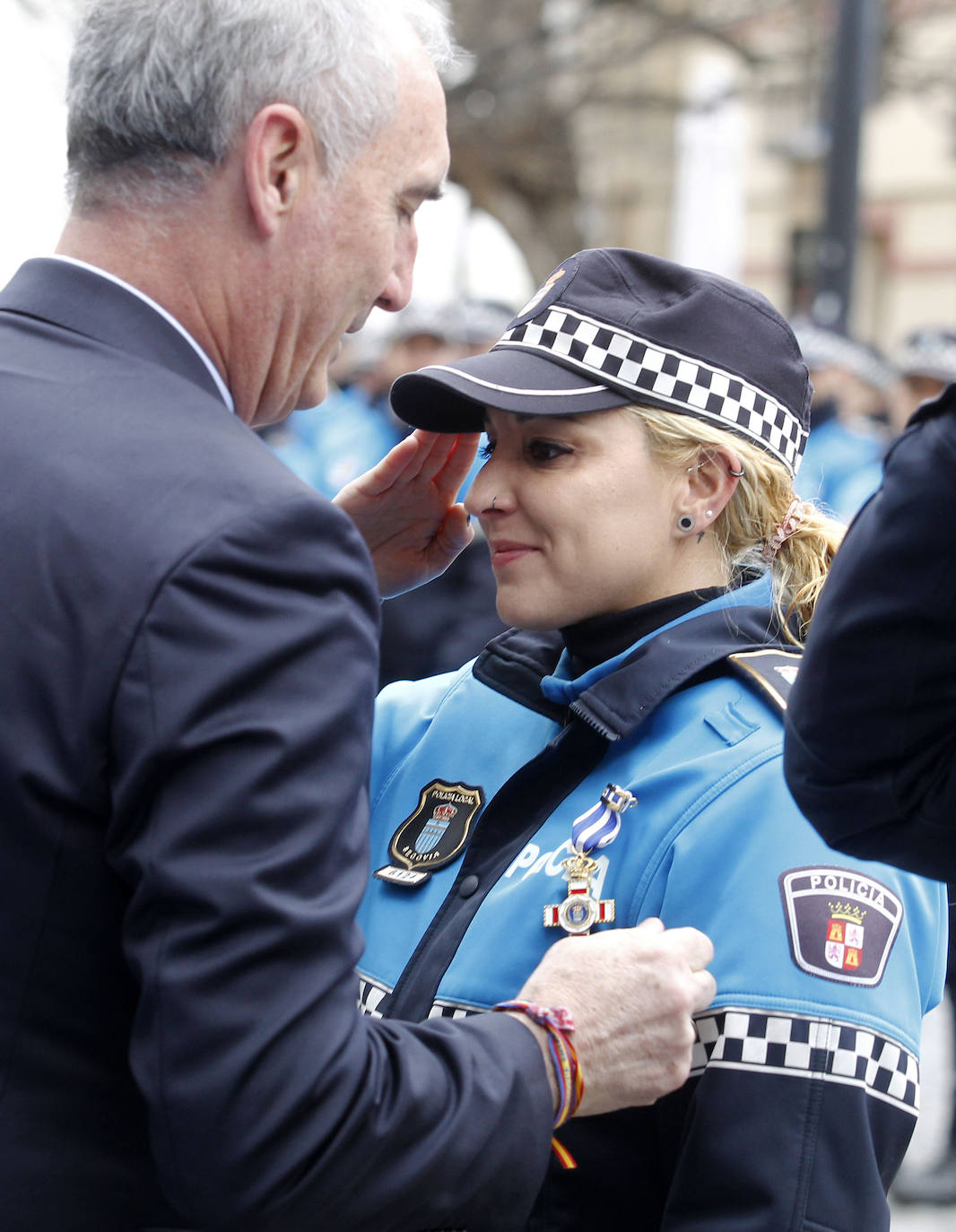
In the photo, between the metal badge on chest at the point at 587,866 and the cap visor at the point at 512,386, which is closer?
the metal badge on chest at the point at 587,866

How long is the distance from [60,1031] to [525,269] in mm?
13635

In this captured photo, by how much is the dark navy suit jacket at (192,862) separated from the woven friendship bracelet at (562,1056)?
58mm

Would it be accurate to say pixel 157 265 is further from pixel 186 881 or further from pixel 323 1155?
pixel 323 1155

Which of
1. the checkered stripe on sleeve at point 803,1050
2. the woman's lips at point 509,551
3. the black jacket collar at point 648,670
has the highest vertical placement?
the woman's lips at point 509,551

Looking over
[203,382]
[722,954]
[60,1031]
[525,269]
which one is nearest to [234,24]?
[203,382]

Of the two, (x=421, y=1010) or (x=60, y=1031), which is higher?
(x=60, y=1031)

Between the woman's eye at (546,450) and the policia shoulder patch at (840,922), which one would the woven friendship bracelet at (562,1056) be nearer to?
the policia shoulder patch at (840,922)

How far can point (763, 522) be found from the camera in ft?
7.39

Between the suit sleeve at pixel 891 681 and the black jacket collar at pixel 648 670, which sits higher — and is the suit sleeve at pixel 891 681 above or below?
above

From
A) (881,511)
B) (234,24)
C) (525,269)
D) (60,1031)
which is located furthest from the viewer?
(525,269)

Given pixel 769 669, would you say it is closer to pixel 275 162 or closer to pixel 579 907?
pixel 579 907

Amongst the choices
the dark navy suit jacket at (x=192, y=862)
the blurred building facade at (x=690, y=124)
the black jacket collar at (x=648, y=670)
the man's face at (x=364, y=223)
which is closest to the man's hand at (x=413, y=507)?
the black jacket collar at (x=648, y=670)

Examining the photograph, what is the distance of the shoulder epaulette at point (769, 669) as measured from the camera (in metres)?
1.95

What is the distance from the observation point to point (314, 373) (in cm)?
181
